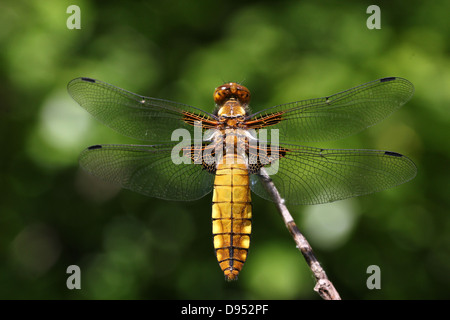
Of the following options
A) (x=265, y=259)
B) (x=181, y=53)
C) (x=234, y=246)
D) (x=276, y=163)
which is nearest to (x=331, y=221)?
(x=265, y=259)

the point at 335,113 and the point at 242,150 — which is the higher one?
the point at 335,113

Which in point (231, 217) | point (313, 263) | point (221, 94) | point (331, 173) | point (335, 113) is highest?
point (221, 94)

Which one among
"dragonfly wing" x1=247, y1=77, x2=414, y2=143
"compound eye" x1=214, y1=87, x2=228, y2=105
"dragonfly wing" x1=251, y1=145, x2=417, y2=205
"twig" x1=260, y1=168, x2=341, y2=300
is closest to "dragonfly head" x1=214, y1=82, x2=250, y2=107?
"compound eye" x1=214, y1=87, x2=228, y2=105

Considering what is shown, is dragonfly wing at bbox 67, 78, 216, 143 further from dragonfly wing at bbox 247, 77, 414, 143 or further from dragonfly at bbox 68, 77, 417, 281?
dragonfly wing at bbox 247, 77, 414, 143

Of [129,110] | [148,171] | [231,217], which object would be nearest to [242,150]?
[231,217]

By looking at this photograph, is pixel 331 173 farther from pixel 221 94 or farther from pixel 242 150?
pixel 221 94

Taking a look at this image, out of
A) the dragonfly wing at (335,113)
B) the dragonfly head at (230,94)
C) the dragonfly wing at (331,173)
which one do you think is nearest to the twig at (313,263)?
the dragonfly wing at (331,173)
